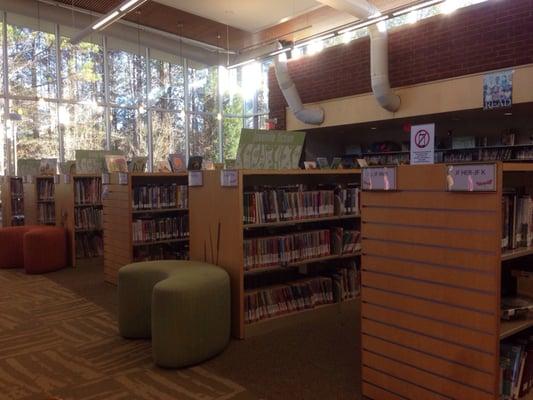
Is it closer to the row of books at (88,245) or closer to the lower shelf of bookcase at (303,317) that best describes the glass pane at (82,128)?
the row of books at (88,245)

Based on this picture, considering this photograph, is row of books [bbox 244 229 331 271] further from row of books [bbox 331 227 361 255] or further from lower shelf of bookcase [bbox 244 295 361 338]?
lower shelf of bookcase [bbox 244 295 361 338]

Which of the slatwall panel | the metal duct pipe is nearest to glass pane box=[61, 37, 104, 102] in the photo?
the metal duct pipe

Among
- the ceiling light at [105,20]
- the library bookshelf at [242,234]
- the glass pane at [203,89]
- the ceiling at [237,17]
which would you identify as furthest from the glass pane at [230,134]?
the library bookshelf at [242,234]

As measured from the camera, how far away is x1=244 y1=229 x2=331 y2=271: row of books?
13.4ft

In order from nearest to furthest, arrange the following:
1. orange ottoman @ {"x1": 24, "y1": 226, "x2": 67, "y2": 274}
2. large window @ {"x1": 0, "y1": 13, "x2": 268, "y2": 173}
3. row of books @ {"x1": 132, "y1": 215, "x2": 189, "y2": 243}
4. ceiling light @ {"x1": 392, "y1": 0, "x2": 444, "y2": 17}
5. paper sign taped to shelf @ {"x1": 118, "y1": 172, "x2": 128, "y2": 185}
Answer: paper sign taped to shelf @ {"x1": 118, "y1": 172, "x2": 128, "y2": 185} < row of books @ {"x1": 132, "y1": 215, "x2": 189, "y2": 243} < orange ottoman @ {"x1": 24, "y1": 226, "x2": 67, "y2": 274} < ceiling light @ {"x1": 392, "y1": 0, "x2": 444, "y2": 17} < large window @ {"x1": 0, "y1": 13, "x2": 268, "y2": 173}

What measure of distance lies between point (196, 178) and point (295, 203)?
0.99m

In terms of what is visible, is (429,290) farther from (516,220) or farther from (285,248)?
(285,248)

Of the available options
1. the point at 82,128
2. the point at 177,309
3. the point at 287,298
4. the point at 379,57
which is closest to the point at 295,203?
the point at 287,298

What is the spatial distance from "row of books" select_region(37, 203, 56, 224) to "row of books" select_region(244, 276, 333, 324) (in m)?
5.52

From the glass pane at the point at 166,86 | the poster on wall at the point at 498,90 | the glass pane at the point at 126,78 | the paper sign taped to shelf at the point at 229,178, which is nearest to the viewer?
the paper sign taped to shelf at the point at 229,178

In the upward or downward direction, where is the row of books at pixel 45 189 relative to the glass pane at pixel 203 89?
downward

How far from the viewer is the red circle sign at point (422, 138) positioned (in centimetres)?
263

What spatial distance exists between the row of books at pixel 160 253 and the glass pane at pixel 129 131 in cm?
636

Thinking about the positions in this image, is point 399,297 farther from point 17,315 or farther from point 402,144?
point 402,144
